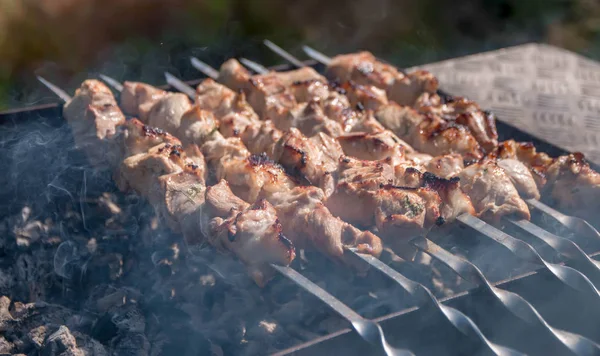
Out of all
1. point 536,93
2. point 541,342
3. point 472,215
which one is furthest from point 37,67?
point 541,342

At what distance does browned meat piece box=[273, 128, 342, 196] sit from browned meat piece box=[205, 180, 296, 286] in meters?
0.39

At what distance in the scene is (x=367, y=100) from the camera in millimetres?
4199

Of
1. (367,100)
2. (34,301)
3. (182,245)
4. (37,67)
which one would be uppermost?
(367,100)

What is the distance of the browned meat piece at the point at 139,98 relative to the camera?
3964mm

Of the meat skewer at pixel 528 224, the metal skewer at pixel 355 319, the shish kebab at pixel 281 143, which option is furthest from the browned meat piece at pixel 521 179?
the metal skewer at pixel 355 319

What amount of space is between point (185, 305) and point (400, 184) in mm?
1138

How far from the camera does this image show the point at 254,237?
2836 millimetres

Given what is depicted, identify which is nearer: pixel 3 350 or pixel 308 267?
pixel 3 350

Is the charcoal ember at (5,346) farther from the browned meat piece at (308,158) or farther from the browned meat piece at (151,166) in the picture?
the browned meat piece at (308,158)

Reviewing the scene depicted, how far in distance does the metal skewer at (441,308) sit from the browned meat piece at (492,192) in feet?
2.24

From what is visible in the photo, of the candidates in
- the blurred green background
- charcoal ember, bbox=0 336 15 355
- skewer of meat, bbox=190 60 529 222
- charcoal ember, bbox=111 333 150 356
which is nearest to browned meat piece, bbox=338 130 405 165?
skewer of meat, bbox=190 60 529 222

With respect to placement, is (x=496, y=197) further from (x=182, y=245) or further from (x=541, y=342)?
(x=182, y=245)

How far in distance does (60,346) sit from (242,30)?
611 cm

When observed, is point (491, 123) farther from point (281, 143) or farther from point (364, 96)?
point (281, 143)
